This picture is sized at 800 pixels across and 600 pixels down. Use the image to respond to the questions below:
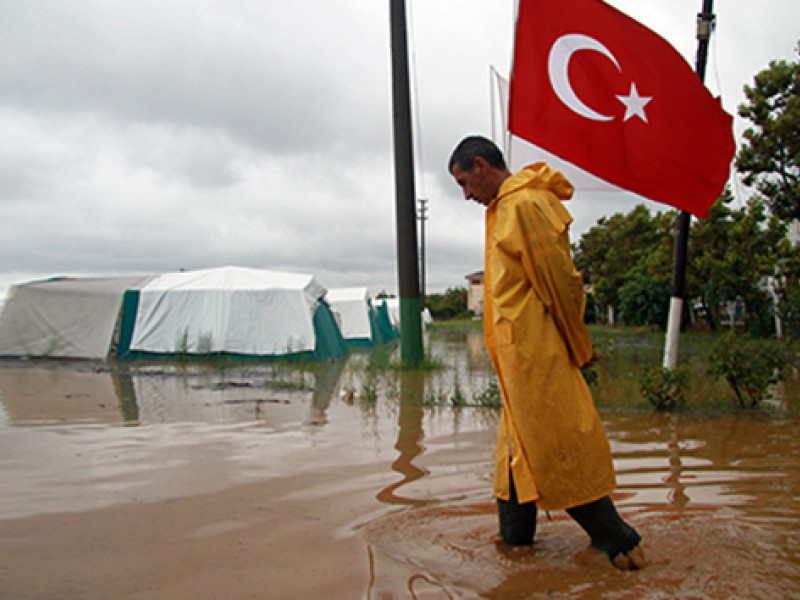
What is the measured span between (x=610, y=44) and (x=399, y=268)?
5.56 meters

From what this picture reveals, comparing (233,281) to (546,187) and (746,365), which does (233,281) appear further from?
(546,187)

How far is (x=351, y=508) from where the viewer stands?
11.5 feet

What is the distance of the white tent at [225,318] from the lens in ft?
51.0

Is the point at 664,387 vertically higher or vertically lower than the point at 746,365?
lower

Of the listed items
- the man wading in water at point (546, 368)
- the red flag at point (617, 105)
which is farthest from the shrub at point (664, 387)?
the man wading in water at point (546, 368)

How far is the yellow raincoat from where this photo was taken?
2.48 m

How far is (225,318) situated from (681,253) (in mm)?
11031

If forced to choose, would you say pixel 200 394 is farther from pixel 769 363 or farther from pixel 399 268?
pixel 769 363

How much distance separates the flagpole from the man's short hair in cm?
504

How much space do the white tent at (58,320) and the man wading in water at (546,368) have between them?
14505 mm

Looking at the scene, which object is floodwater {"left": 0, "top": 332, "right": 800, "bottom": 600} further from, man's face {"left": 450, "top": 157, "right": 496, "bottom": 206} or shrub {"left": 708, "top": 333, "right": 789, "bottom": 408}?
man's face {"left": 450, "top": 157, "right": 496, "bottom": 206}

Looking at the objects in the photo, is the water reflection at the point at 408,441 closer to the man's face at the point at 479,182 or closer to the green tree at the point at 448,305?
the man's face at the point at 479,182

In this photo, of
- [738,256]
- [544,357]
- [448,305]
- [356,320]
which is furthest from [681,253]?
[448,305]

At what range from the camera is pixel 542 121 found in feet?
21.2
